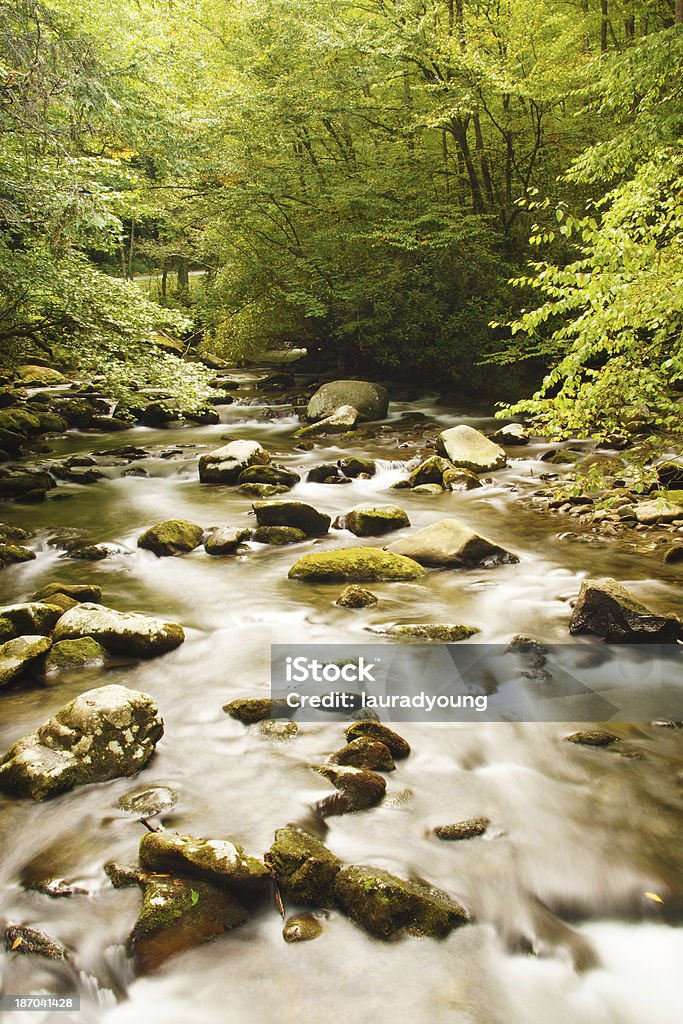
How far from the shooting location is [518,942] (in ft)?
9.34

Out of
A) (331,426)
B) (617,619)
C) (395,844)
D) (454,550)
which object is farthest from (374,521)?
(331,426)

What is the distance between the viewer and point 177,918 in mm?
2756

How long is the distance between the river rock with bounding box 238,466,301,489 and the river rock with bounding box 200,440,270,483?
0.63 feet

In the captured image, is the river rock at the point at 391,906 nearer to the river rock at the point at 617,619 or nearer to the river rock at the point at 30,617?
the river rock at the point at 617,619

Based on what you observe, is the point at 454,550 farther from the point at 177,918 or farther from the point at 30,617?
the point at 177,918

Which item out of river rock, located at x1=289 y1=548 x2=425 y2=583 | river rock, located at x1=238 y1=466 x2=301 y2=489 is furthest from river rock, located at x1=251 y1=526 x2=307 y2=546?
river rock, located at x1=238 y1=466 x2=301 y2=489

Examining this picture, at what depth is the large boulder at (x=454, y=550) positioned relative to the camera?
7.16m

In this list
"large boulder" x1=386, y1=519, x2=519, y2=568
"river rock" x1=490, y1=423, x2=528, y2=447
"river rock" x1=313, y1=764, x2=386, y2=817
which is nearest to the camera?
"river rock" x1=313, y1=764, x2=386, y2=817

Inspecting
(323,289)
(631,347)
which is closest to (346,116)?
(323,289)

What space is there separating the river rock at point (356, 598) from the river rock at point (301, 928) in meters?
3.32

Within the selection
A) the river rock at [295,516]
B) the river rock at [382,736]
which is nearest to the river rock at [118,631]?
the river rock at [382,736]

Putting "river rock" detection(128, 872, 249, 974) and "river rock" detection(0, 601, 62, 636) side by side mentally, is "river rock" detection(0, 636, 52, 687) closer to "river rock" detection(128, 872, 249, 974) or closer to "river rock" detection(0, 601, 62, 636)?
"river rock" detection(0, 601, 62, 636)

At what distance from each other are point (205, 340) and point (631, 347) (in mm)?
21936

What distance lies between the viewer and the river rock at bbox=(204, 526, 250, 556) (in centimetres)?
778
